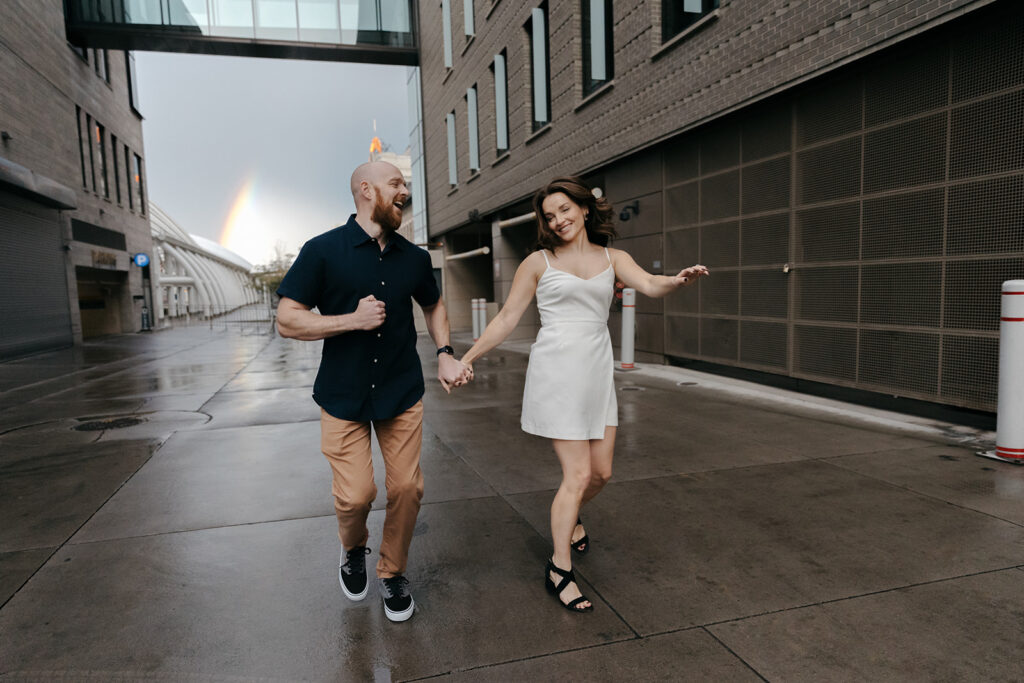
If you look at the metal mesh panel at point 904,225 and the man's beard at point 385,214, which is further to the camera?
the metal mesh panel at point 904,225

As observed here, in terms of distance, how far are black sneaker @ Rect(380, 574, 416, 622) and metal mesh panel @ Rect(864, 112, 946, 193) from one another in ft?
20.3

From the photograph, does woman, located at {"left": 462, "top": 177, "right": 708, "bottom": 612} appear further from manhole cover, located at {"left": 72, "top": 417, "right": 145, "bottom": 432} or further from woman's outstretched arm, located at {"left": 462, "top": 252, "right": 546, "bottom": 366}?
manhole cover, located at {"left": 72, "top": 417, "right": 145, "bottom": 432}

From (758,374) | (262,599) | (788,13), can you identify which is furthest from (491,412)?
(788,13)

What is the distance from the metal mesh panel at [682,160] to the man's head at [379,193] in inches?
316

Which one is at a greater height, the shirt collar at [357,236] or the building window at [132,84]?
the building window at [132,84]

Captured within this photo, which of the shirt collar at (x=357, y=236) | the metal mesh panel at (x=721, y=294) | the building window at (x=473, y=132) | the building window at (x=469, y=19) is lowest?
the metal mesh panel at (x=721, y=294)

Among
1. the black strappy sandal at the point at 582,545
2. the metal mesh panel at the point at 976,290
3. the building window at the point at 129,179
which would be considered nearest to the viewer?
the black strappy sandal at the point at 582,545

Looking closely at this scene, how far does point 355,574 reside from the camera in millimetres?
2973

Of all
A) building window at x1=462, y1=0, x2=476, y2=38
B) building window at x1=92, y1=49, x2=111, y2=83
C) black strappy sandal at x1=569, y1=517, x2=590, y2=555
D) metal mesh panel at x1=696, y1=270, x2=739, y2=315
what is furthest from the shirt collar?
building window at x1=92, y1=49, x2=111, y2=83

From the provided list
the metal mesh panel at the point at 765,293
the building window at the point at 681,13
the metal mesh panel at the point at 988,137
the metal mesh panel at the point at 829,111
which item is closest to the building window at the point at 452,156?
the building window at the point at 681,13

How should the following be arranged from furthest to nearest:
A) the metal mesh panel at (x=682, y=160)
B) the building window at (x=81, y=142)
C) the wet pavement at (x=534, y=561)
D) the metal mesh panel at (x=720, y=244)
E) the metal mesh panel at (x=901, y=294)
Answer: the building window at (x=81, y=142) → the metal mesh panel at (x=682, y=160) → the metal mesh panel at (x=720, y=244) → the metal mesh panel at (x=901, y=294) → the wet pavement at (x=534, y=561)

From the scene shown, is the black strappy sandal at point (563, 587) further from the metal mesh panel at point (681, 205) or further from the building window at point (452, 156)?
the building window at point (452, 156)

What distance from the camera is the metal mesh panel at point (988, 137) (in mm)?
5426

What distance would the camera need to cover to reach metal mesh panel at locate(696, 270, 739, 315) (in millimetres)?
9172
